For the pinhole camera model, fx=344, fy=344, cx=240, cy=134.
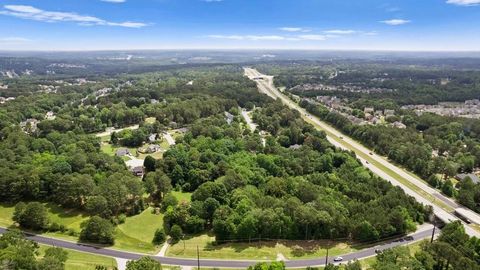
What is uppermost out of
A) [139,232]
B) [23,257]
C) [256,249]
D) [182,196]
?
[23,257]

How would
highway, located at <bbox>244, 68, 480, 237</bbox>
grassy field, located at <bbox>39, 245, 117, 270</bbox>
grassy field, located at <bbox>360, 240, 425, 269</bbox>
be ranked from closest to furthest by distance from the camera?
grassy field, located at <bbox>39, 245, 117, 270</bbox> < grassy field, located at <bbox>360, 240, 425, 269</bbox> < highway, located at <bbox>244, 68, 480, 237</bbox>

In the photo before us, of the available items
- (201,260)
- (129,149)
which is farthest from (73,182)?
(129,149)

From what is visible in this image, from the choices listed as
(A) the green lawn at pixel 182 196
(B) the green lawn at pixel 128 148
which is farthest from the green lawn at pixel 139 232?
(B) the green lawn at pixel 128 148

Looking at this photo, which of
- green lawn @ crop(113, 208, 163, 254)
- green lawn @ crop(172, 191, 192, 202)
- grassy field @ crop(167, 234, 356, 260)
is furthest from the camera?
green lawn @ crop(172, 191, 192, 202)

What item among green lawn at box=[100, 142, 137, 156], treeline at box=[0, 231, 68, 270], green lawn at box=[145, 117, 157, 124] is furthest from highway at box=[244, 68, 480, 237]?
green lawn at box=[145, 117, 157, 124]

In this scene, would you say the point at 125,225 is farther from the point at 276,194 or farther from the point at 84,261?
the point at 276,194

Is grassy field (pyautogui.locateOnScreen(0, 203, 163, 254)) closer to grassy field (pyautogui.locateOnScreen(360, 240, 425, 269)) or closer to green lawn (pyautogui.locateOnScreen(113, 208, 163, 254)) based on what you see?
green lawn (pyautogui.locateOnScreen(113, 208, 163, 254))

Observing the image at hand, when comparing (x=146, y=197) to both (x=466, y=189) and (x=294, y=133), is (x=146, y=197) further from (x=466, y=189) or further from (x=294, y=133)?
(x=466, y=189)

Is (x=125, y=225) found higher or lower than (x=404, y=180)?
lower
